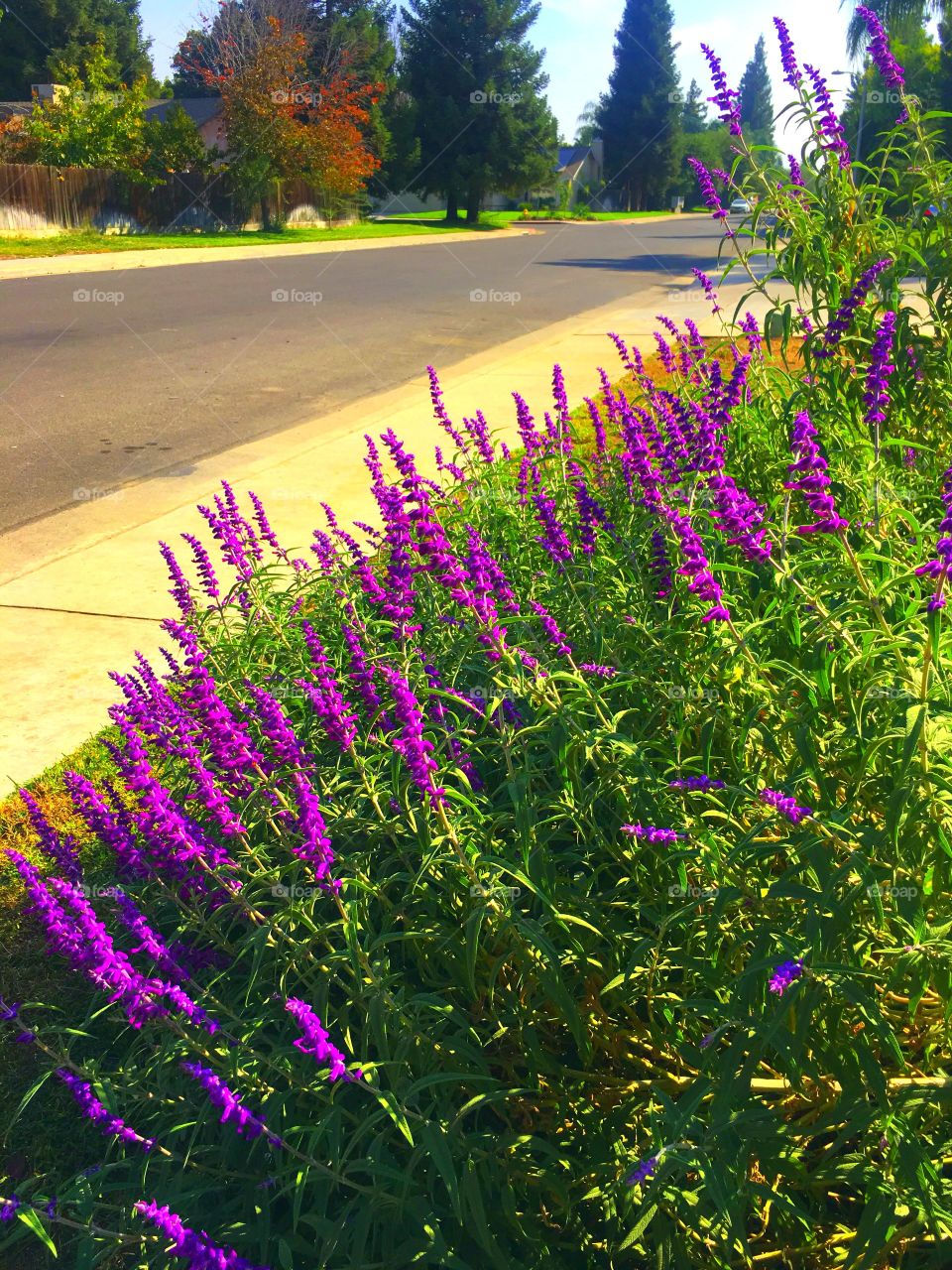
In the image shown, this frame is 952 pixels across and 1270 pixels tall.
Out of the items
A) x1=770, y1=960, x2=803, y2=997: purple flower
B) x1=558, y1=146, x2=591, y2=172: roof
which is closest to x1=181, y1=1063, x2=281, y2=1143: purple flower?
x1=770, y1=960, x2=803, y2=997: purple flower

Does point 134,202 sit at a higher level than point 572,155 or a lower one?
lower

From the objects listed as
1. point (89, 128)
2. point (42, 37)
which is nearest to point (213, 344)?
point (89, 128)

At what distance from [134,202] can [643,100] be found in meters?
69.7

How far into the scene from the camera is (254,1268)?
6.10ft

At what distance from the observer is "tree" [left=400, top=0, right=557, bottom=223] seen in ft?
190

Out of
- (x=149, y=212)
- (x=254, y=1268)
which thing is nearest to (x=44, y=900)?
(x=254, y=1268)

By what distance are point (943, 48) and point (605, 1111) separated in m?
54.9

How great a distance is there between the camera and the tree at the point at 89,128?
34.9 m

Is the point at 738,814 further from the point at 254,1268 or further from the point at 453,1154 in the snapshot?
the point at 254,1268

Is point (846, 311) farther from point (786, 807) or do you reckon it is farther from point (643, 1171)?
point (643, 1171)

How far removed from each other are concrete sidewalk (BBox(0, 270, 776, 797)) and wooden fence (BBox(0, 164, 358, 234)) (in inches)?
1051

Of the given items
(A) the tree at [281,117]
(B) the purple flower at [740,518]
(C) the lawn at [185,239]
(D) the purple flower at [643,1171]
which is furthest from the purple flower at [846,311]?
(A) the tree at [281,117]

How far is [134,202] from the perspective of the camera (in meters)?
37.2

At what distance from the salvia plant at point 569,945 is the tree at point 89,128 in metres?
37.8
